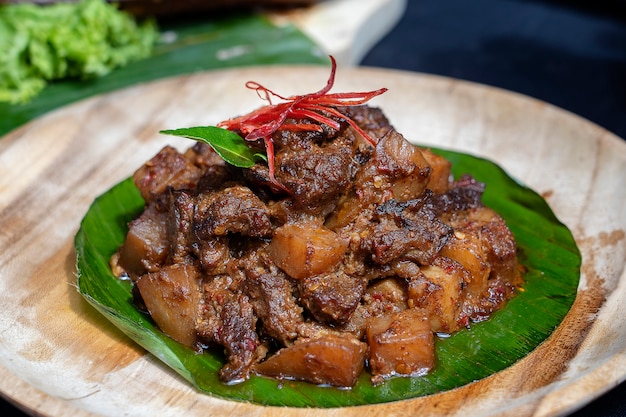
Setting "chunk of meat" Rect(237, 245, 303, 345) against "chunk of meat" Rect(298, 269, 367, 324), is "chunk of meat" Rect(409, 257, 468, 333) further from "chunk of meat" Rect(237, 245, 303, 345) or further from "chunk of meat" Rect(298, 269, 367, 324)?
"chunk of meat" Rect(237, 245, 303, 345)

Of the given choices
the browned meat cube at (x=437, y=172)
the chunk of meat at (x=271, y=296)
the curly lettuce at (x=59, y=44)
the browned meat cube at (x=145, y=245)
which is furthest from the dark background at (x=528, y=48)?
the browned meat cube at (x=145, y=245)

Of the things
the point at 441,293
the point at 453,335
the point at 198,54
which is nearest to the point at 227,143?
the point at 441,293

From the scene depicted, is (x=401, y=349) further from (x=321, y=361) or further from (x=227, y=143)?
(x=227, y=143)

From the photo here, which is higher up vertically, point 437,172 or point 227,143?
point 227,143

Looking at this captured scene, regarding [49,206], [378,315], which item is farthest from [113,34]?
[378,315]

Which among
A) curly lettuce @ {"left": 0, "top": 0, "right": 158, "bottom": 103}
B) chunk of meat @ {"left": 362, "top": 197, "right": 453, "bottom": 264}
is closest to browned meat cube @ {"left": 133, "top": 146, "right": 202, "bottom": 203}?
chunk of meat @ {"left": 362, "top": 197, "right": 453, "bottom": 264}
